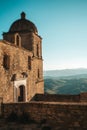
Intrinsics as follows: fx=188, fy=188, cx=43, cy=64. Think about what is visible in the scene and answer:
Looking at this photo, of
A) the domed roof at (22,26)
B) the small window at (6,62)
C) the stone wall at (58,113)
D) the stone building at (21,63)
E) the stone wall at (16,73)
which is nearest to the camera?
the stone wall at (58,113)

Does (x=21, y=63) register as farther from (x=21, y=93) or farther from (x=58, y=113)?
(x=58, y=113)

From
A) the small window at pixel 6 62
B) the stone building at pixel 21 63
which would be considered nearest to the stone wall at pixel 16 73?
the stone building at pixel 21 63

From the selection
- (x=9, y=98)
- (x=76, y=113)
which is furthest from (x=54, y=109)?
(x=9, y=98)

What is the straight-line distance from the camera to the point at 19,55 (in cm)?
1568

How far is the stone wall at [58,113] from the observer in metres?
8.77

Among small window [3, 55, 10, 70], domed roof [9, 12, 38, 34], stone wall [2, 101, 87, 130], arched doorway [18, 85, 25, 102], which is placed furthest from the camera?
domed roof [9, 12, 38, 34]

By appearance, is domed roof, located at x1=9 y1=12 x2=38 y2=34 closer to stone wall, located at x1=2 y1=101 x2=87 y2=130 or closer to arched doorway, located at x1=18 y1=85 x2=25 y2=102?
arched doorway, located at x1=18 y1=85 x2=25 y2=102

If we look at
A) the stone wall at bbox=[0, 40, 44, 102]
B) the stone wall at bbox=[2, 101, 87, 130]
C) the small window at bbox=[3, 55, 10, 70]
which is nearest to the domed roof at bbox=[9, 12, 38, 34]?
the stone wall at bbox=[0, 40, 44, 102]

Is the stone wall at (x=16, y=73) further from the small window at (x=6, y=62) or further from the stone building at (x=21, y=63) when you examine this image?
the small window at (x=6, y=62)

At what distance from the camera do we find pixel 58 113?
30.5ft

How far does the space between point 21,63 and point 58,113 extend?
7727mm

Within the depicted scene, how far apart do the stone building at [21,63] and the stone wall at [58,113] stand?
245cm

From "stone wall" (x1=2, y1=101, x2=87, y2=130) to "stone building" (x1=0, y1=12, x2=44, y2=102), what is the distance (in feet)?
8.05

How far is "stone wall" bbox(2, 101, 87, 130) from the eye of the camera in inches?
345
